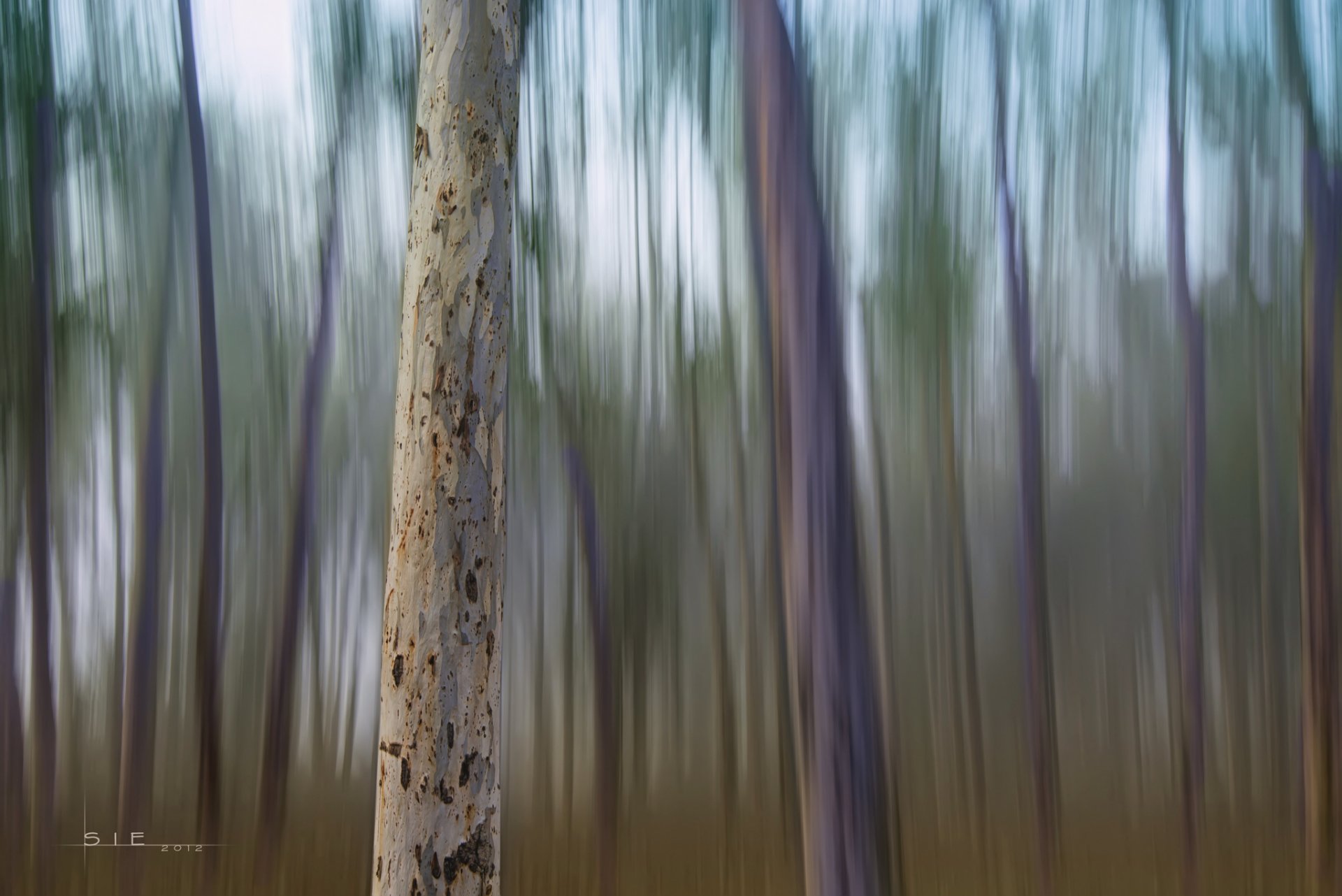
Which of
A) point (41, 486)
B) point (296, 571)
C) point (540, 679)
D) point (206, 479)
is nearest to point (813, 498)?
point (540, 679)

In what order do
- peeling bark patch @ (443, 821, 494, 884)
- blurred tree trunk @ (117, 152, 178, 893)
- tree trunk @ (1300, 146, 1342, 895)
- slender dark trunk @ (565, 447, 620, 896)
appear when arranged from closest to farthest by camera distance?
peeling bark patch @ (443, 821, 494, 884) → tree trunk @ (1300, 146, 1342, 895) → slender dark trunk @ (565, 447, 620, 896) → blurred tree trunk @ (117, 152, 178, 893)

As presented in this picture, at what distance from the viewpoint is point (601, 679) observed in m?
2.36

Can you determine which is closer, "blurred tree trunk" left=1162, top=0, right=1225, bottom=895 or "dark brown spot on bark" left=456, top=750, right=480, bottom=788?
"dark brown spot on bark" left=456, top=750, right=480, bottom=788

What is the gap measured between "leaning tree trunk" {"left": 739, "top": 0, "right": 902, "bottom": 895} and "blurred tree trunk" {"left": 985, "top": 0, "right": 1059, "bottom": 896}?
0.40 metres

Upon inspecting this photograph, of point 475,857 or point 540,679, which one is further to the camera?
point 540,679

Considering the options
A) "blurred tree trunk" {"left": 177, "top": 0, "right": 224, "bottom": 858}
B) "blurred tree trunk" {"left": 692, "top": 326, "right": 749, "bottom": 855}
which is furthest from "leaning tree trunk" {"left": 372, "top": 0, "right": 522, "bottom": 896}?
"blurred tree trunk" {"left": 177, "top": 0, "right": 224, "bottom": 858}

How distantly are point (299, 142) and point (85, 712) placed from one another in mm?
1721

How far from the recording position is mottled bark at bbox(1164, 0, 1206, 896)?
2.22 metres

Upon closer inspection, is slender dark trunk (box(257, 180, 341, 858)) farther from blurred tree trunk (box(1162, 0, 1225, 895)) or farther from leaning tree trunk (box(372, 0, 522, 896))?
blurred tree trunk (box(1162, 0, 1225, 895))

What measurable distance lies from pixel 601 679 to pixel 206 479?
1247 mm

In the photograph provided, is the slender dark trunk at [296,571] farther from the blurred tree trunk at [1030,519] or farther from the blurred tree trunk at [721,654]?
the blurred tree trunk at [1030,519]

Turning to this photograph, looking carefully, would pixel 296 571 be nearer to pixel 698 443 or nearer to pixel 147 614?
pixel 147 614

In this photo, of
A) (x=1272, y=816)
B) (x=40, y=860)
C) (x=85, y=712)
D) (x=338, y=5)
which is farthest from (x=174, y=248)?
(x=1272, y=816)

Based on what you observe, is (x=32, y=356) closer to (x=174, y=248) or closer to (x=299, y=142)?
(x=174, y=248)
